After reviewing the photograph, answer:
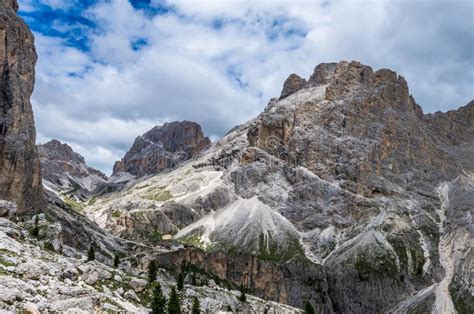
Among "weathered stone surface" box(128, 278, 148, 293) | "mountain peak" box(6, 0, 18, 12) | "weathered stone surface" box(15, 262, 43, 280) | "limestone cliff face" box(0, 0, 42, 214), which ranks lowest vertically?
"weathered stone surface" box(128, 278, 148, 293)

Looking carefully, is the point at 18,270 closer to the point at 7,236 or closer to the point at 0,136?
the point at 7,236

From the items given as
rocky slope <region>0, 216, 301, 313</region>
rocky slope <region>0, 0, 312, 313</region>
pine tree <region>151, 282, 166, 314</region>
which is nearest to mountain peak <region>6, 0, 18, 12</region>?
rocky slope <region>0, 0, 312, 313</region>

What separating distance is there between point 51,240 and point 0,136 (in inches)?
2658

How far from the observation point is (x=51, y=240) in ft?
330

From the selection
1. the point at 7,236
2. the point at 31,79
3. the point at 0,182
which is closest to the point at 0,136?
the point at 0,182

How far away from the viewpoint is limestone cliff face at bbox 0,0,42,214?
154 meters

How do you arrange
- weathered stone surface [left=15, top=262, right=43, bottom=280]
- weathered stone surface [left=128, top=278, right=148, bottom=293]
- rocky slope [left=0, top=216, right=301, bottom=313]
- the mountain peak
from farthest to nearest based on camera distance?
the mountain peak
weathered stone surface [left=128, top=278, right=148, bottom=293]
weathered stone surface [left=15, top=262, right=43, bottom=280]
rocky slope [left=0, top=216, right=301, bottom=313]

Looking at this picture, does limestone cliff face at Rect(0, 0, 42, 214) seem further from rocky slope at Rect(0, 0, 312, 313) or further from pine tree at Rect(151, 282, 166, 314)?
pine tree at Rect(151, 282, 166, 314)

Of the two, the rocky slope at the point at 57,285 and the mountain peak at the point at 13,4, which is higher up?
the mountain peak at the point at 13,4

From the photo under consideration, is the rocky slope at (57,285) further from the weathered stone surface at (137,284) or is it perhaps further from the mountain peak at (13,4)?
the mountain peak at (13,4)

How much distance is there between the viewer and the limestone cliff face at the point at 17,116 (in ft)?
505

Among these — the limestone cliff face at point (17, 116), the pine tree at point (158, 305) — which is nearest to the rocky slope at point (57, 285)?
the pine tree at point (158, 305)

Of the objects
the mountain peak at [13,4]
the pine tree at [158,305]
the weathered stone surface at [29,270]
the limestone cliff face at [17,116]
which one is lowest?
the pine tree at [158,305]

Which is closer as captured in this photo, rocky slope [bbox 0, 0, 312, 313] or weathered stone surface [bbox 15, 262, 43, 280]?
rocky slope [bbox 0, 0, 312, 313]
